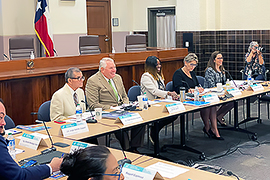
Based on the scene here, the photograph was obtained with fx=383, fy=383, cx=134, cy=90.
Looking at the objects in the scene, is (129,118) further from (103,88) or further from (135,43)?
(135,43)

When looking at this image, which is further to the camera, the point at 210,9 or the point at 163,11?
the point at 163,11

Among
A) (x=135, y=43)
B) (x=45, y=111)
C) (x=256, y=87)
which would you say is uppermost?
(x=135, y=43)

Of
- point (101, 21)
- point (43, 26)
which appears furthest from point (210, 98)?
point (101, 21)

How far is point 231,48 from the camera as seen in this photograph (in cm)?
927

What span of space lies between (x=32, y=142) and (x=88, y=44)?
17.0ft

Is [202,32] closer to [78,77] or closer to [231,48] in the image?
[231,48]

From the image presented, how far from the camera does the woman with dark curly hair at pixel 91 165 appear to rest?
1.58 metres

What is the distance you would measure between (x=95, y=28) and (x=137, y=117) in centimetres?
700

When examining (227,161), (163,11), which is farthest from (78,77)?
(163,11)

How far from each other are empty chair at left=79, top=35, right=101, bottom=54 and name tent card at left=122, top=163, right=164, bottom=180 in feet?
19.2

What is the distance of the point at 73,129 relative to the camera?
3.41 meters

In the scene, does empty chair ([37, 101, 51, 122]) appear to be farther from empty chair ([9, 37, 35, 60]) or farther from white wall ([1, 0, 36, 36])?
white wall ([1, 0, 36, 36])

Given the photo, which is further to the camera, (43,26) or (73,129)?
(43,26)

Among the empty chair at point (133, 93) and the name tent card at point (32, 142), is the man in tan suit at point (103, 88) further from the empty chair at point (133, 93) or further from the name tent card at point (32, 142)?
the name tent card at point (32, 142)
